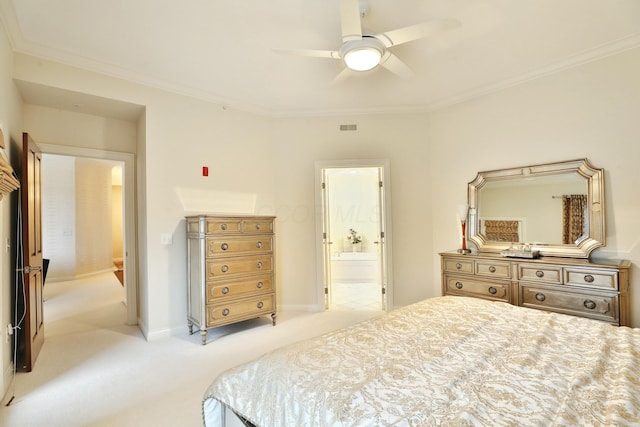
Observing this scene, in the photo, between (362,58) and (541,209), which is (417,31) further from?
(541,209)

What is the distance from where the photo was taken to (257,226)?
3.56 meters

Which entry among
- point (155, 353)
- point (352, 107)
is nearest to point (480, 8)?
point (352, 107)

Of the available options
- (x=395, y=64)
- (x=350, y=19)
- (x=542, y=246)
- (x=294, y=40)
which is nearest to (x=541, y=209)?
(x=542, y=246)

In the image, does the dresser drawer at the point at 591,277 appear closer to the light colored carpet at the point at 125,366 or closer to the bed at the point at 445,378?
the bed at the point at 445,378

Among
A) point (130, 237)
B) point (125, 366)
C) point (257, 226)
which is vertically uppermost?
point (257, 226)

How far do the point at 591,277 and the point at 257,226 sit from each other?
10.4 feet

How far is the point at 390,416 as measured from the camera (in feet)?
2.99

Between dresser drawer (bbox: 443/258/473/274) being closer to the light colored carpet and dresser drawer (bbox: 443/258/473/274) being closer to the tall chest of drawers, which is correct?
the light colored carpet

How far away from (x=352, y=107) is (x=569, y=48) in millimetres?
2292

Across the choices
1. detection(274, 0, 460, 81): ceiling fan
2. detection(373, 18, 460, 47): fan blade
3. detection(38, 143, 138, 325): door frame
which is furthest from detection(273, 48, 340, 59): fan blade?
detection(38, 143, 138, 325): door frame

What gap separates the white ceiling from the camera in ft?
7.44

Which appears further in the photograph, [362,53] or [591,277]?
[591,277]

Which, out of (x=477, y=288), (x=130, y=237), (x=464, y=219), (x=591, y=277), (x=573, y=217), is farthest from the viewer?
(x=130, y=237)

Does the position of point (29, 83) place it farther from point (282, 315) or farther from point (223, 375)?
point (282, 315)
